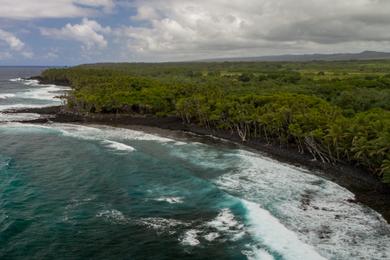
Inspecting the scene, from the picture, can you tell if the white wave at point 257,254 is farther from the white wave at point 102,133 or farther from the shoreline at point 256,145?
the white wave at point 102,133

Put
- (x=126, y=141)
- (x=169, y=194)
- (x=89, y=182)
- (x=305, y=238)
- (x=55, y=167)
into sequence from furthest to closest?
(x=126, y=141) → (x=55, y=167) → (x=89, y=182) → (x=169, y=194) → (x=305, y=238)

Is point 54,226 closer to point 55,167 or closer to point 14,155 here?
point 55,167

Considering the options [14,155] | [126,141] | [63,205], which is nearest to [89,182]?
[63,205]

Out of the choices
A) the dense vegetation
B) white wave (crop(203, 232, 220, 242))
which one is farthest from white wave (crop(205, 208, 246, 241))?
the dense vegetation

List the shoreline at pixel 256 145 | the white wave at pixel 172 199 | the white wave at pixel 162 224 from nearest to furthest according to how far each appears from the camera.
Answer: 1. the white wave at pixel 162 224
2. the white wave at pixel 172 199
3. the shoreline at pixel 256 145

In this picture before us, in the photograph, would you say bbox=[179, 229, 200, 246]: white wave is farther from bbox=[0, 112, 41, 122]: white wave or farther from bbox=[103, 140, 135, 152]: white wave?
bbox=[0, 112, 41, 122]: white wave

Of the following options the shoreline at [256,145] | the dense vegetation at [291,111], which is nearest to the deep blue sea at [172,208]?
the shoreline at [256,145]

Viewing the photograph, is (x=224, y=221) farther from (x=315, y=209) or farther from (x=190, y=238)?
(x=315, y=209)
